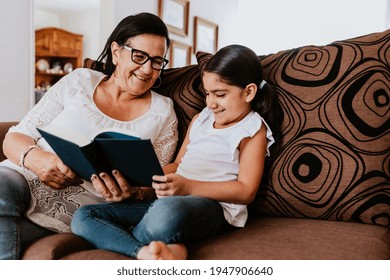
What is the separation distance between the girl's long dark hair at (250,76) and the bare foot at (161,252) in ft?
1.61

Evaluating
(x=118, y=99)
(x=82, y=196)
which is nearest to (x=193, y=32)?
(x=118, y=99)

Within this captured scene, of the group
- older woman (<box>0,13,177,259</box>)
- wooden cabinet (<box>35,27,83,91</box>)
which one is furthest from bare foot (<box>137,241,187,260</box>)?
wooden cabinet (<box>35,27,83,91</box>)

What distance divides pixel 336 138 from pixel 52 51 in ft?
24.4

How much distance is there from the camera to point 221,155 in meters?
1.33

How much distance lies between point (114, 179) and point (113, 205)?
0.12 m

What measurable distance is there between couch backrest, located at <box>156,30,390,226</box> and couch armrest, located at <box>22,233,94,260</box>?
0.55 metres

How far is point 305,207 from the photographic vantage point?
50.4 inches

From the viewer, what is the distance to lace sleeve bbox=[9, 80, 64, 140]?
1.40 meters

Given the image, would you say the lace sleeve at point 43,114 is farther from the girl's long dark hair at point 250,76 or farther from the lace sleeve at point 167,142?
the girl's long dark hair at point 250,76

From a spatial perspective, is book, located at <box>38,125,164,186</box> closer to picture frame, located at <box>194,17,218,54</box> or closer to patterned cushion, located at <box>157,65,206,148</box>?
patterned cushion, located at <box>157,65,206,148</box>

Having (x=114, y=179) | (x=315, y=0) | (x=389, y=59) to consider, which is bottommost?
(x=114, y=179)

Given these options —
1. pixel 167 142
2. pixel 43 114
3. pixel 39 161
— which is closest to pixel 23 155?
pixel 39 161

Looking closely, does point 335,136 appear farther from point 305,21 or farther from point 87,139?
point 305,21
